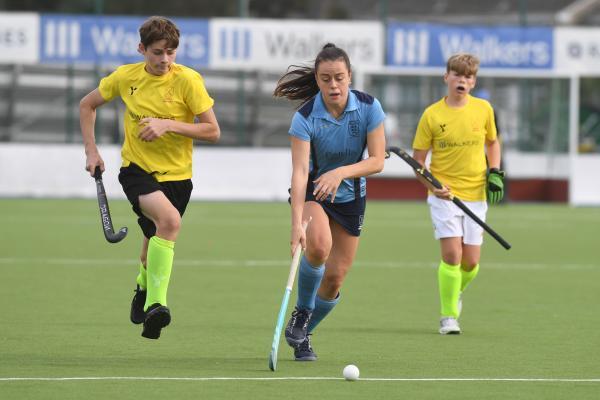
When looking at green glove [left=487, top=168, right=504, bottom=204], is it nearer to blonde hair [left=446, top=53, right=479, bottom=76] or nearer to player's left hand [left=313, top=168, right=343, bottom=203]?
blonde hair [left=446, top=53, right=479, bottom=76]

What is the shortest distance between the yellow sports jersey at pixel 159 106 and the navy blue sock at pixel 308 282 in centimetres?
102

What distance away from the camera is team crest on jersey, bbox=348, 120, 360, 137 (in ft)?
25.3

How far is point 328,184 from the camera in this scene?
291 inches

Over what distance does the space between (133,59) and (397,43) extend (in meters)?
4.82

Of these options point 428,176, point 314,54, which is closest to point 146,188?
point 428,176

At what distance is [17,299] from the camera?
10.7m

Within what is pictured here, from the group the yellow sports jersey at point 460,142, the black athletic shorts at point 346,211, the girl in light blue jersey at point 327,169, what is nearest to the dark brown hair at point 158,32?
the girl in light blue jersey at point 327,169

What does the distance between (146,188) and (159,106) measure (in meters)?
0.49

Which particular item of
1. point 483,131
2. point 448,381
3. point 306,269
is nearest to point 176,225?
point 306,269

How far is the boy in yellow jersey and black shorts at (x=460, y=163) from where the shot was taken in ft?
31.3

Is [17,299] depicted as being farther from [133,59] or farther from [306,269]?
[133,59]

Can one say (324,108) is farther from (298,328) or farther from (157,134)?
(298,328)

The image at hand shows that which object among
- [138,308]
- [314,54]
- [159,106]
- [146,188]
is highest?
[314,54]

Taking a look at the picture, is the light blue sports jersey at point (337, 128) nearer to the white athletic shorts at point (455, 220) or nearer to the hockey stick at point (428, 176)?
the hockey stick at point (428, 176)
